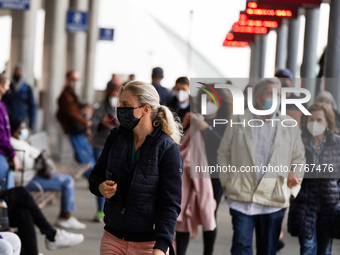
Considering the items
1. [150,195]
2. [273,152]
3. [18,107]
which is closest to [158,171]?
[150,195]

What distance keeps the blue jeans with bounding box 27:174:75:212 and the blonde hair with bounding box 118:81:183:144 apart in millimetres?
5745

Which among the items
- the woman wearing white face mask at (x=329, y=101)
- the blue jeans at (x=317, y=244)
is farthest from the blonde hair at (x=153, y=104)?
the blue jeans at (x=317, y=244)

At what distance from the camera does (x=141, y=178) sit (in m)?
4.60

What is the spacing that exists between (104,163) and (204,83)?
2.49 m

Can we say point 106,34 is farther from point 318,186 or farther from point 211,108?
point 318,186

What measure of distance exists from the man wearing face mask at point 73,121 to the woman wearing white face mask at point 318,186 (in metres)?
7.03

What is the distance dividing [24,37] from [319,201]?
52.1 ft

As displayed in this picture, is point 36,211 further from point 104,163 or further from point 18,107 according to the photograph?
point 18,107

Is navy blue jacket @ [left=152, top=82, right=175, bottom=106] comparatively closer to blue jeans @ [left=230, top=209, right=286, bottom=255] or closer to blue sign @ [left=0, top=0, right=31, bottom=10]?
blue jeans @ [left=230, top=209, right=286, bottom=255]

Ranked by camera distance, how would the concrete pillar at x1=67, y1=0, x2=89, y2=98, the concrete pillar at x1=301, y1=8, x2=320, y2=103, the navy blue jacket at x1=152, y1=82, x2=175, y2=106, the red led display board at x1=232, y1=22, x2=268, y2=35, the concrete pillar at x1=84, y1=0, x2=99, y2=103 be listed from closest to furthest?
the navy blue jacket at x1=152, y1=82, x2=175, y2=106 < the concrete pillar at x1=301, y1=8, x2=320, y2=103 < the red led display board at x1=232, y1=22, x2=268, y2=35 < the concrete pillar at x1=67, y1=0, x2=89, y2=98 < the concrete pillar at x1=84, y1=0, x2=99, y2=103

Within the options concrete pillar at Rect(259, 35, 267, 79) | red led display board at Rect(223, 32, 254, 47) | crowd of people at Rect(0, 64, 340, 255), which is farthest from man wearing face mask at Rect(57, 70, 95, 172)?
concrete pillar at Rect(259, 35, 267, 79)

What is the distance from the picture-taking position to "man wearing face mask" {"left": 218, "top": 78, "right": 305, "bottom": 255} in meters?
6.74

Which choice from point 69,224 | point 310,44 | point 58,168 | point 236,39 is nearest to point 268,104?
point 69,224

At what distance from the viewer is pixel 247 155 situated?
22.4ft
